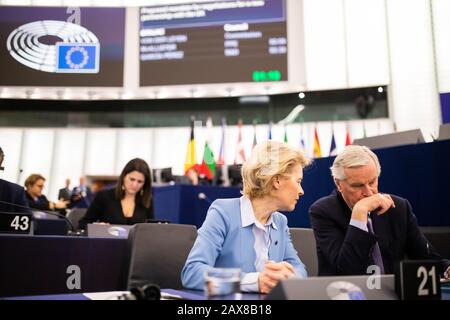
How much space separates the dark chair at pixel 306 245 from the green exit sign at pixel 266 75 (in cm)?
582

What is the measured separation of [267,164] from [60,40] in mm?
4563

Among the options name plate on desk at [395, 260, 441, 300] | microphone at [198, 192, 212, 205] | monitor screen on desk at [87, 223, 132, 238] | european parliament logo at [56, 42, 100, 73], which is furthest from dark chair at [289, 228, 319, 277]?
european parliament logo at [56, 42, 100, 73]

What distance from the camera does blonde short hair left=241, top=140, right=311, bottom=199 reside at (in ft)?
5.57

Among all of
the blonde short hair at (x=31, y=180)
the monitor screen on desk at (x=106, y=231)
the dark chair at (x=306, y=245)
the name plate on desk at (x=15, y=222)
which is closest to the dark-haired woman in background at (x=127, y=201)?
the monitor screen on desk at (x=106, y=231)

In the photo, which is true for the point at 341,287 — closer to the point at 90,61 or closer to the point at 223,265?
the point at 223,265

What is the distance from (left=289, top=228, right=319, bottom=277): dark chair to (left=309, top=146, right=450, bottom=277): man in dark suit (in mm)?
182

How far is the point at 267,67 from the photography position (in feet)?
25.4

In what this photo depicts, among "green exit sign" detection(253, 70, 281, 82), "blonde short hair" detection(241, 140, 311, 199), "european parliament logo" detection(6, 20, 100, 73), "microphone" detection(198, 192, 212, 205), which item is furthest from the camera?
"green exit sign" detection(253, 70, 281, 82)

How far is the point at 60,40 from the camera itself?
546 centimetres

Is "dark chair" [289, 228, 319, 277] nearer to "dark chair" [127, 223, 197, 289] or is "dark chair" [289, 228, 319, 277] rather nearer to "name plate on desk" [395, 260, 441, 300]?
"dark chair" [127, 223, 197, 289]

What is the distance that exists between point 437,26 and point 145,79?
4895 millimetres

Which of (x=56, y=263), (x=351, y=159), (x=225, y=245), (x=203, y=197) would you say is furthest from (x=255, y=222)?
(x=203, y=197)

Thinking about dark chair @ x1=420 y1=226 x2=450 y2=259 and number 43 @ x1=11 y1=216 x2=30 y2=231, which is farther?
dark chair @ x1=420 y1=226 x2=450 y2=259

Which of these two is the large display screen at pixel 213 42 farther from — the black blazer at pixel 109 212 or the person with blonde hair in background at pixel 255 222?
the person with blonde hair in background at pixel 255 222
